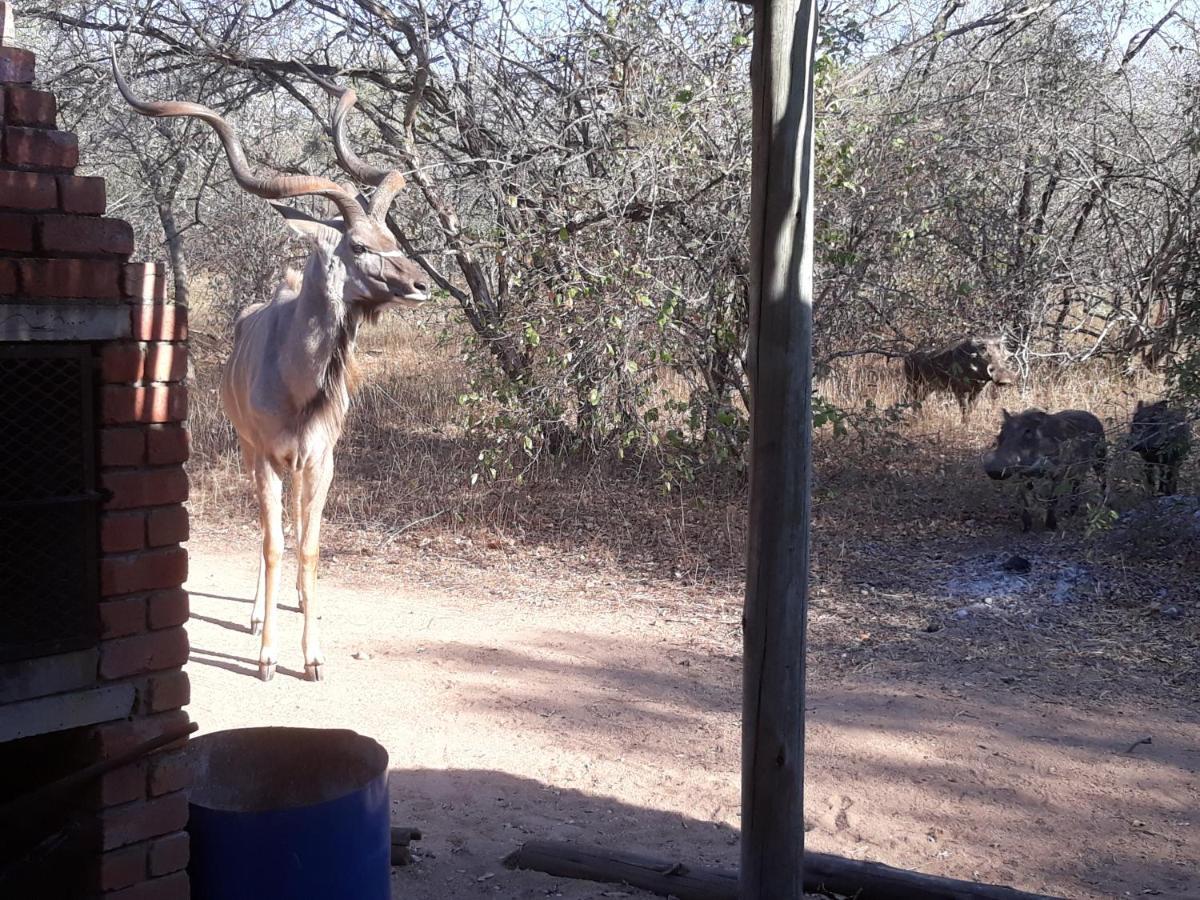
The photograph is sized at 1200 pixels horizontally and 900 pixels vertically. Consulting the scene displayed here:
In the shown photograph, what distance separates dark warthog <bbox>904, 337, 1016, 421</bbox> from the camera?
1109cm

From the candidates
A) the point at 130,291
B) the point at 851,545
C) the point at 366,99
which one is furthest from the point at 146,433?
the point at 366,99

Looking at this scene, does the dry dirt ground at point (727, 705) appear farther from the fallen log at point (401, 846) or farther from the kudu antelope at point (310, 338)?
the kudu antelope at point (310, 338)

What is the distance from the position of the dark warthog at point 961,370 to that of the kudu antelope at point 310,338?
5900 mm

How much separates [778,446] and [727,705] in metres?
2.97

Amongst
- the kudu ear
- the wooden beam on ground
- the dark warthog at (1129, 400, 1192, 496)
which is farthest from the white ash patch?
the kudu ear

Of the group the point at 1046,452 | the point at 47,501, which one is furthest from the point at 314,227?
the point at 1046,452

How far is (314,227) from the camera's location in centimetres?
634

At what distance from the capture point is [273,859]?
10.2 feet

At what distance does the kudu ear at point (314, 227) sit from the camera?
20.8ft

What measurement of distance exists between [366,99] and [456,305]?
101 inches

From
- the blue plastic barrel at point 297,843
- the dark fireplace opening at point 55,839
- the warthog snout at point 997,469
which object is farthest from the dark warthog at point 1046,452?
the dark fireplace opening at point 55,839

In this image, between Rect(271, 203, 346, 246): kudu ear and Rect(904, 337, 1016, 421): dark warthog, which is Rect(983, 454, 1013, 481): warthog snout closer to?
Rect(904, 337, 1016, 421): dark warthog

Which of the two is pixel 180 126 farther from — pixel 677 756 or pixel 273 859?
pixel 273 859

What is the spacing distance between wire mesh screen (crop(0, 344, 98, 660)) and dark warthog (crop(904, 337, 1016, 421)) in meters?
8.75
